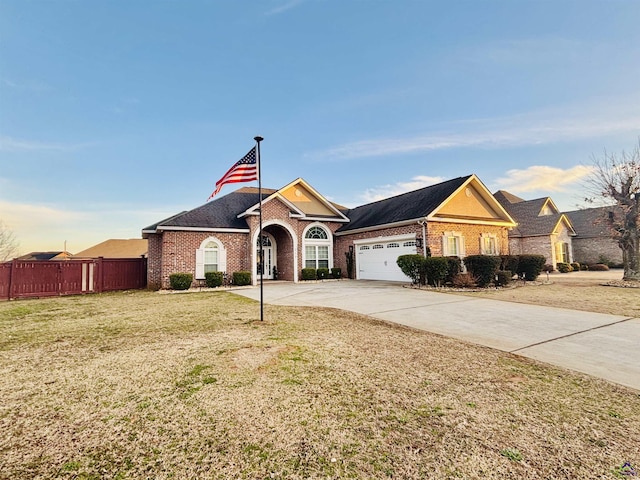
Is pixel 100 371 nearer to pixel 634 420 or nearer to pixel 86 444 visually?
pixel 86 444

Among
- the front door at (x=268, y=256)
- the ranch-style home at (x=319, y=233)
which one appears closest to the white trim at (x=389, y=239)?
the ranch-style home at (x=319, y=233)

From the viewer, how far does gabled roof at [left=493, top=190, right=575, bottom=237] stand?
83.7 ft

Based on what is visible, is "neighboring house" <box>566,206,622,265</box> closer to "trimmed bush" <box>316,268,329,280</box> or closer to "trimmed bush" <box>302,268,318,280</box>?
"trimmed bush" <box>316,268,329,280</box>

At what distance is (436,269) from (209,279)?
38.5 feet

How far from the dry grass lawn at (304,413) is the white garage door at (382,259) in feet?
38.4

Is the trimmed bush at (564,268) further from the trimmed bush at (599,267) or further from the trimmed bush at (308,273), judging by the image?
the trimmed bush at (308,273)

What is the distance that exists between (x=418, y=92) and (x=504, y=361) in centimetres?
1415

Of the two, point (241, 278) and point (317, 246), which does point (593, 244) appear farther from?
point (241, 278)

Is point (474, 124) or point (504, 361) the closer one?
point (504, 361)

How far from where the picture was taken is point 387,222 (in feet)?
58.5

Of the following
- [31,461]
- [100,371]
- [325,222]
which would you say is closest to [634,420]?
[31,461]

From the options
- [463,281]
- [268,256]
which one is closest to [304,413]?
[463,281]

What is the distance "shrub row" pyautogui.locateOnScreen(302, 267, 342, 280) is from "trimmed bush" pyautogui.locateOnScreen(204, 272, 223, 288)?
5.17 meters

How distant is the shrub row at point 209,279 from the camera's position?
15250mm
